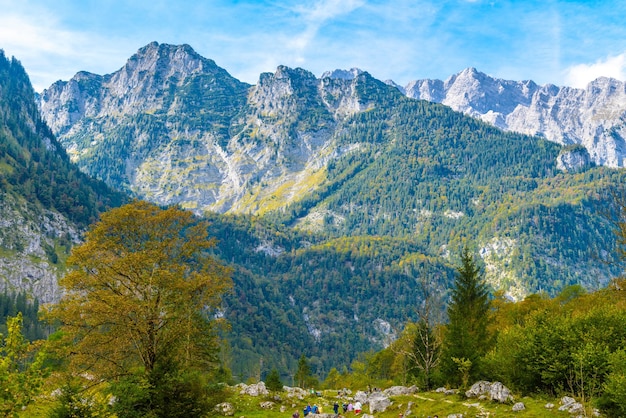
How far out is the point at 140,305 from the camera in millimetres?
40469

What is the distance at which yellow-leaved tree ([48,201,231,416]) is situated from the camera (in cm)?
3469

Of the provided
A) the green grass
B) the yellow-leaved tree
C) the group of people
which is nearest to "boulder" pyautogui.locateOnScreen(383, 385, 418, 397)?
the group of people

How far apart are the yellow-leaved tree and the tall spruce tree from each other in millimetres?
27281

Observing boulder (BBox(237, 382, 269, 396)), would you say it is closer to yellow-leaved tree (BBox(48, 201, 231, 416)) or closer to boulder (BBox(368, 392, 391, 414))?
yellow-leaved tree (BBox(48, 201, 231, 416))

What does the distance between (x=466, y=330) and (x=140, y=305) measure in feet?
120

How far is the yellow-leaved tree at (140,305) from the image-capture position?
3469 cm

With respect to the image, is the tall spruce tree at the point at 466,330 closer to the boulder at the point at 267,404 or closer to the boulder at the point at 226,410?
the boulder at the point at 267,404

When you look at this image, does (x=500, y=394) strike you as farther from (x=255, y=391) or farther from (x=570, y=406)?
(x=255, y=391)

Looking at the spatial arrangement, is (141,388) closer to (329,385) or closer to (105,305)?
(105,305)

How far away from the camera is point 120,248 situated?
159 feet

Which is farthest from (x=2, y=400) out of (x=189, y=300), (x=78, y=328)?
(x=189, y=300)

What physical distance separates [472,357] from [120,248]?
40.5 meters

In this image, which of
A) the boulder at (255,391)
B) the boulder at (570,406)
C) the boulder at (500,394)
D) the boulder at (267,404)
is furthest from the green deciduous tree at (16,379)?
the boulder at (255,391)

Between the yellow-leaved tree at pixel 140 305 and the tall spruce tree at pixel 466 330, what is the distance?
27281 mm
